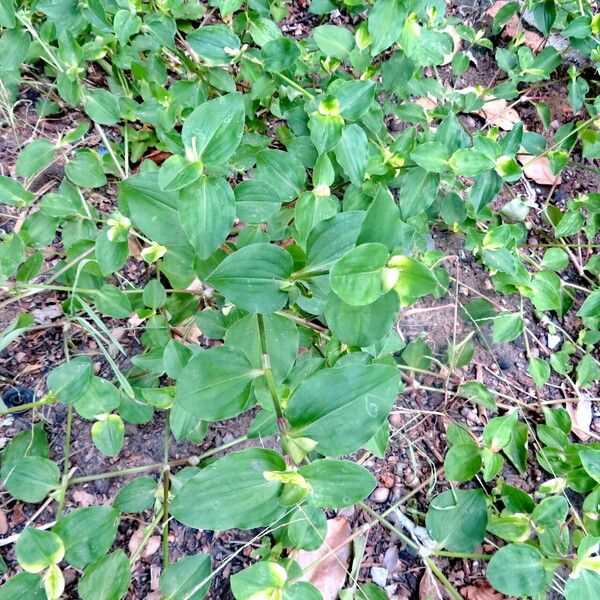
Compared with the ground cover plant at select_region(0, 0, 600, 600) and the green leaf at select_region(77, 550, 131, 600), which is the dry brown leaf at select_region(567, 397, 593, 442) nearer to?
the ground cover plant at select_region(0, 0, 600, 600)

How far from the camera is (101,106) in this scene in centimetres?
184

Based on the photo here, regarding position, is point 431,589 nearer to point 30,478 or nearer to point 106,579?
point 106,579

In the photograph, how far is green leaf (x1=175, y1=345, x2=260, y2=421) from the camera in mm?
1166

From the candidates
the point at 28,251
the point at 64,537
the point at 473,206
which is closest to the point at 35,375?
the point at 28,251

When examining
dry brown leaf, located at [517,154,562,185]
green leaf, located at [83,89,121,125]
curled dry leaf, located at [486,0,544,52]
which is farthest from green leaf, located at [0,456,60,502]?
curled dry leaf, located at [486,0,544,52]

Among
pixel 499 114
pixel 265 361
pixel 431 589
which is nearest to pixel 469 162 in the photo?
pixel 265 361

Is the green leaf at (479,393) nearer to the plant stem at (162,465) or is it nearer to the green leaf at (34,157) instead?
the plant stem at (162,465)

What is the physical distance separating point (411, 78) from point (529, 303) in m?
0.99

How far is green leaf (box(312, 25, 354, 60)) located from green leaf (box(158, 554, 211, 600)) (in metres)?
1.60

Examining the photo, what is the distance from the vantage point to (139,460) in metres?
1.69

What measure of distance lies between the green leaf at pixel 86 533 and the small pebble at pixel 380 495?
32.6 inches

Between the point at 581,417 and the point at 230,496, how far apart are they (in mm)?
1611

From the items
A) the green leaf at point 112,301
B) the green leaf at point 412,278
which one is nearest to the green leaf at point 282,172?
the green leaf at point 112,301

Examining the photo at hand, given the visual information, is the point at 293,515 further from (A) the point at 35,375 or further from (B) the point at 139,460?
(A) the point at 35,375
